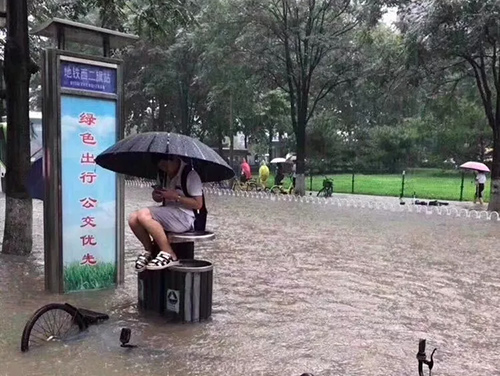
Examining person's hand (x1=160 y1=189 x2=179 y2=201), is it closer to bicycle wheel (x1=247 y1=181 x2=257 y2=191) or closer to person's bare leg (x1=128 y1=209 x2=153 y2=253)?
person's bare leg (x1=128 y1=209 x2=153 y2=253)

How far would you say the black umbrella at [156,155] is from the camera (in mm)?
5449

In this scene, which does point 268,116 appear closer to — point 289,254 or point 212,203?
point 212,203

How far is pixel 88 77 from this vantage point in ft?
22.0

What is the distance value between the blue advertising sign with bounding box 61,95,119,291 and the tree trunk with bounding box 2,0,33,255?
8.42ft

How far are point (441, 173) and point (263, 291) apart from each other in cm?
3262

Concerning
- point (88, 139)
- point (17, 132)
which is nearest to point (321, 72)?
point (17, 132)

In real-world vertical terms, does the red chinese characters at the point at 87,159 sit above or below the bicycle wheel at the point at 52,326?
above

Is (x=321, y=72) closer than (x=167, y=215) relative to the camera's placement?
No

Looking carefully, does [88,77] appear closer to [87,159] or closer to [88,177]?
[87,159]

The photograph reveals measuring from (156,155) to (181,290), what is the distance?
1420mm

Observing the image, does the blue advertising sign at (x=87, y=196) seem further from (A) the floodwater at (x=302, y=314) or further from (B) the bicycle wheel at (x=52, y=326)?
(B) the bicycle wheel at (x=52, y=326)

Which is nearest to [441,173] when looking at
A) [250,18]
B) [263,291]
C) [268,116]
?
[268,116]

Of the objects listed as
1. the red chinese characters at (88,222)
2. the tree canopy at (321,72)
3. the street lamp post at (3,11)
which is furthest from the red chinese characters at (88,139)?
the tree canopy at (321,72)

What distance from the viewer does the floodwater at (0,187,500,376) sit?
4719mm
